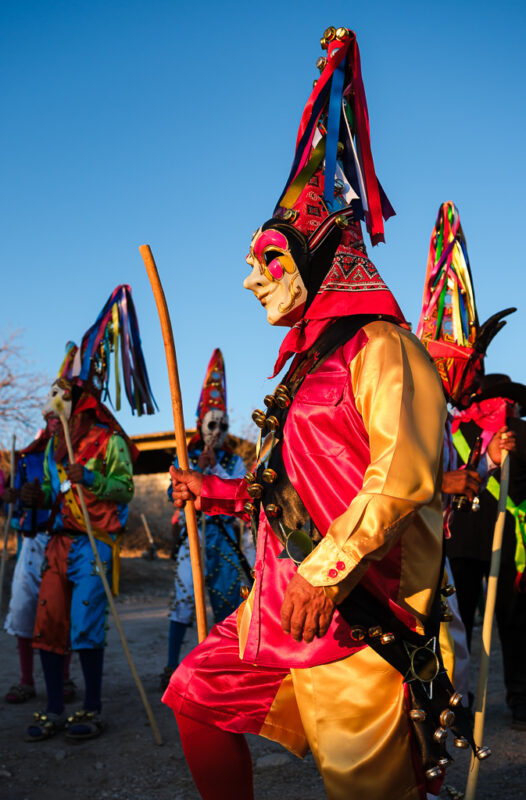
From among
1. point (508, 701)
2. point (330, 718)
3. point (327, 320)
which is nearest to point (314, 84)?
point (327, 320)

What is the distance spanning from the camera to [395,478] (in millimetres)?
1863

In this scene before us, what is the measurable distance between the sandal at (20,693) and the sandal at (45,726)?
3.11 feet

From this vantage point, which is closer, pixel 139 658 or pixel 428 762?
pixel 428 762

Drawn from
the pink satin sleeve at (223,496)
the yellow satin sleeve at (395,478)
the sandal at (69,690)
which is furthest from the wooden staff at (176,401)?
the sandal at (69,690)

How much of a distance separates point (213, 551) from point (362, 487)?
190 inches

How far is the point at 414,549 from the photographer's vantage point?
205cm

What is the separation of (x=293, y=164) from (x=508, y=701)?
3.91 m

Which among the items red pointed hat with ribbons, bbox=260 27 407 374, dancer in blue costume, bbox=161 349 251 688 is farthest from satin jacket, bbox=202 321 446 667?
dancer in blue costume, bbox=161 349 251 688

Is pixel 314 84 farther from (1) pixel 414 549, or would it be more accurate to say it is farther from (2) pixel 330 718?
(2) pixel 330 718

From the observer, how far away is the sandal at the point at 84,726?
4.72 metres

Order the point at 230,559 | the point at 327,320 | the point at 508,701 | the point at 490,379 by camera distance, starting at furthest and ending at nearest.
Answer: the point at 230,559
the point at 490,379
the point at 508,701
the point at 327,320

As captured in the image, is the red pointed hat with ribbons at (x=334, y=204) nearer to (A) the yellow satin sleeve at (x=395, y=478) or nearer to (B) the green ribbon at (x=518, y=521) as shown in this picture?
(A) the yellow satin sleeve at (x=395, y=478)

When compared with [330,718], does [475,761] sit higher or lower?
lower

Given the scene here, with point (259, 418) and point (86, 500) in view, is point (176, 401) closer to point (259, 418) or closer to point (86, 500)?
point (259, 418)
